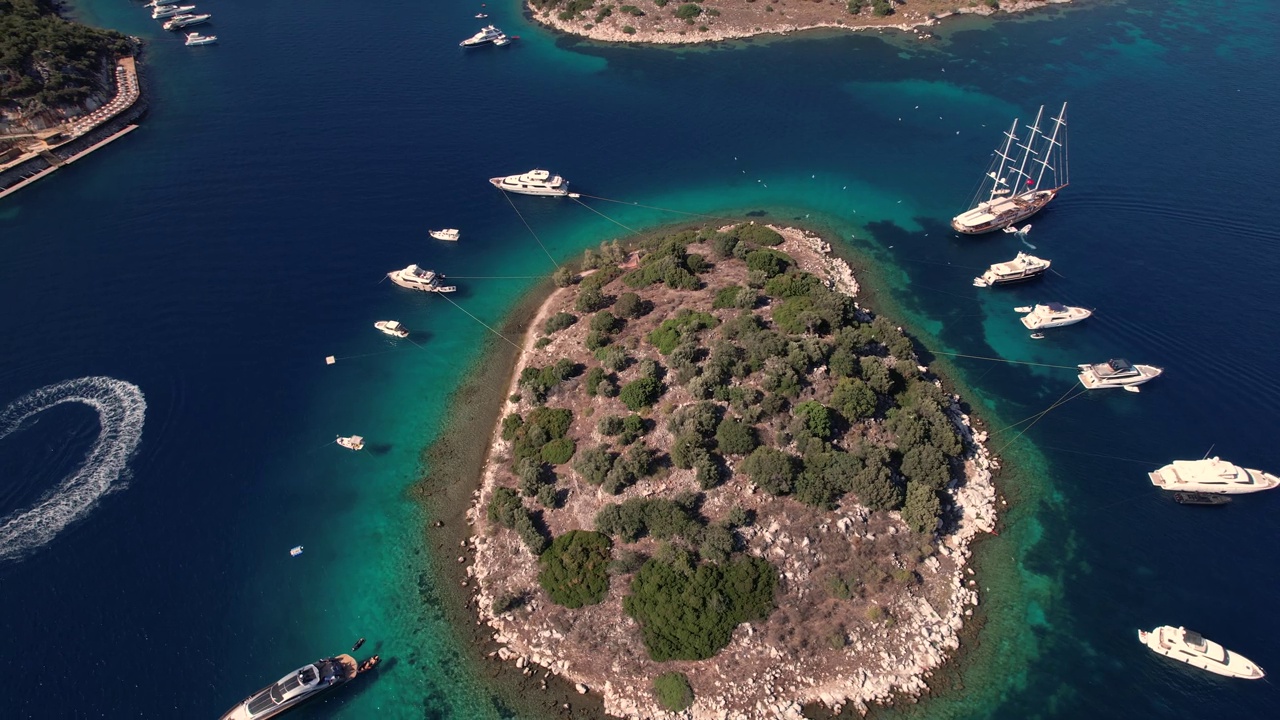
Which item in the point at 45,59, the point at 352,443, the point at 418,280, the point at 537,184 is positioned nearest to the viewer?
the point at 352,443

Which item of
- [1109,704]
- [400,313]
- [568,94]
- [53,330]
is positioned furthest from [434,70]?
[1109,704]

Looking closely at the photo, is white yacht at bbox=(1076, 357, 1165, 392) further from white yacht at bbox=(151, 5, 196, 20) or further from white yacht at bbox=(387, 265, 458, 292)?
white yacht at bbox=(151, 5, 196, 20)

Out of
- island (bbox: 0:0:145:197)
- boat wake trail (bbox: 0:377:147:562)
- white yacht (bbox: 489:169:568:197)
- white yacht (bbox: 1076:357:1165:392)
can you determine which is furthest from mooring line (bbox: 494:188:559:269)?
island (bbox: 0:0:145:197)

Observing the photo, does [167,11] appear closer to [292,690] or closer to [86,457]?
[86,457]

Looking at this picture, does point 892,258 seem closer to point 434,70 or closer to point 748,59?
point 748,59

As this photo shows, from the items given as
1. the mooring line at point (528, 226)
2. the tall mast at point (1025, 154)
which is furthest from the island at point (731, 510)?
the tall mast at point (1025, 154)

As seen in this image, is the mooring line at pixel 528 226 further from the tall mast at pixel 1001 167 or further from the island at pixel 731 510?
the tall mast at pixel 1001 167

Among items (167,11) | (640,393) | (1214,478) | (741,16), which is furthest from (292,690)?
(167,11)
